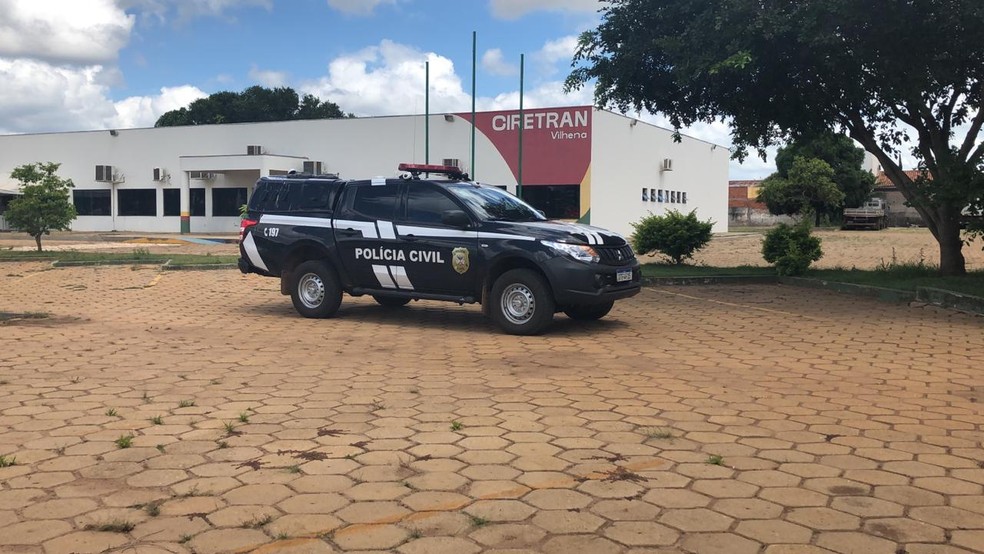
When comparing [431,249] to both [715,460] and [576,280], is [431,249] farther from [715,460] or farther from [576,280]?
[715,460]

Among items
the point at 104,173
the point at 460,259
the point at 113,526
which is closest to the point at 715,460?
the point at 113,526

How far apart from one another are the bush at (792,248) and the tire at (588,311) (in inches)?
257

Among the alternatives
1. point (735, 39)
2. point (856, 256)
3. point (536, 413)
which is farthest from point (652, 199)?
point (536, 413)

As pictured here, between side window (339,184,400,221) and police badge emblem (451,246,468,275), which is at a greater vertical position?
side window (339,184,400,221)

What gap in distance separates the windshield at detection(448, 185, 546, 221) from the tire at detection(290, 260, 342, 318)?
6.39ft

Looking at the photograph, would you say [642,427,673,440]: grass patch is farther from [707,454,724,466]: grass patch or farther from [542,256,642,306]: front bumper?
[542,256,642,306]: front bumper

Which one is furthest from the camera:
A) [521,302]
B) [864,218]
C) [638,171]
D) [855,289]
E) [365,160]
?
[864,218]

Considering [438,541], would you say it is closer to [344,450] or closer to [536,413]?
[344,450]

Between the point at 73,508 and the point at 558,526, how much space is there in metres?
2.21

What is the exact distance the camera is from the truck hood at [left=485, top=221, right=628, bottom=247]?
906 centimetres

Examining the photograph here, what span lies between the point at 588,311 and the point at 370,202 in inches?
117

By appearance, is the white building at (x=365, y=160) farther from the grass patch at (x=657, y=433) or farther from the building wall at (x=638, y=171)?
the grass patch at (x=657, y=433)

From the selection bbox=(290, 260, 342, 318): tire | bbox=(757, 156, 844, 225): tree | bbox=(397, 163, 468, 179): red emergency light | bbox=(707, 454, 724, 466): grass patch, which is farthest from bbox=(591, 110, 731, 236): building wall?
bbox=(707, 454, 724, 466): grass patch

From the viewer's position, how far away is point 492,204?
32.5 ft
